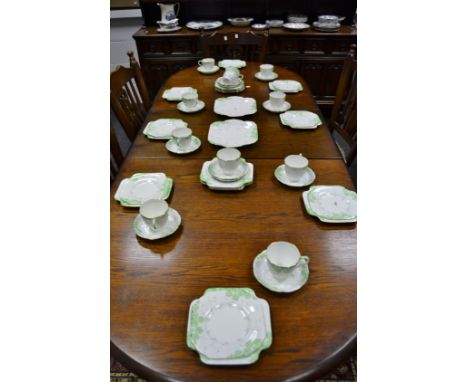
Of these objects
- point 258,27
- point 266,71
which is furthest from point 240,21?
point 266,71

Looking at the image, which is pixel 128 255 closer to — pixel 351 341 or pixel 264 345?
pixel 264 345

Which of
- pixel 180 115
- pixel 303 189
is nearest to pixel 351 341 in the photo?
pixel 303 189

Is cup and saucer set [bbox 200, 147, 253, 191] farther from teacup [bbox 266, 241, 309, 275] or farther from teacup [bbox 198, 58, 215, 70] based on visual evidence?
teacup [bbox 198, 58, 215, 70]

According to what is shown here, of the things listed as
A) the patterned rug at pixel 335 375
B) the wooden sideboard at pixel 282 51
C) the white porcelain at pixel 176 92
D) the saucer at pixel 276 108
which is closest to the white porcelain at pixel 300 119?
the saucer at pixel 276 108

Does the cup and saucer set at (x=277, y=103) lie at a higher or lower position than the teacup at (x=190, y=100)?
lower

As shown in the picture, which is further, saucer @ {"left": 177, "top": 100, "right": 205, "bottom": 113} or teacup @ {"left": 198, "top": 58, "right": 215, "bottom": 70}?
teacup @ {"left": 198, "top": 58, "right": 215, "bottom": 70}

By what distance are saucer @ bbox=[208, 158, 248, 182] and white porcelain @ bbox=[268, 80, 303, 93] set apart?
2.53ft

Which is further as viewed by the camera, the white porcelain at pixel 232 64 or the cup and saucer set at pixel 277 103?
the white porcelain at pixel 232 64

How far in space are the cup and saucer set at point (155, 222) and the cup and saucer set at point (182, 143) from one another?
0.36 metres

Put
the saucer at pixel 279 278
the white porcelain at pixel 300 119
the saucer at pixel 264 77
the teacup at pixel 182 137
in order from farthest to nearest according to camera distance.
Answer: the saucer at pixel 264 77, the white porcelain at pixel 300 119, the teacup at pixel 182 137, the saucer at pixel 279 278

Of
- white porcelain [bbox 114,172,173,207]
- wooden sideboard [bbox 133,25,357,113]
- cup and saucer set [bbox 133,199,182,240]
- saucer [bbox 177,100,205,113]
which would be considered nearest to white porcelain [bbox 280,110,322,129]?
saucer [bbox 177,100,205,113]

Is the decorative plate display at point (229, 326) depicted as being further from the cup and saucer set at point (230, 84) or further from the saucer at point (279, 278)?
the cup and saucer set at point (230, 84)

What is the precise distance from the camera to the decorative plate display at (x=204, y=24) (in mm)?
2611

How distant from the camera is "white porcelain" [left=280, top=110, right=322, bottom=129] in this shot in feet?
4.18
